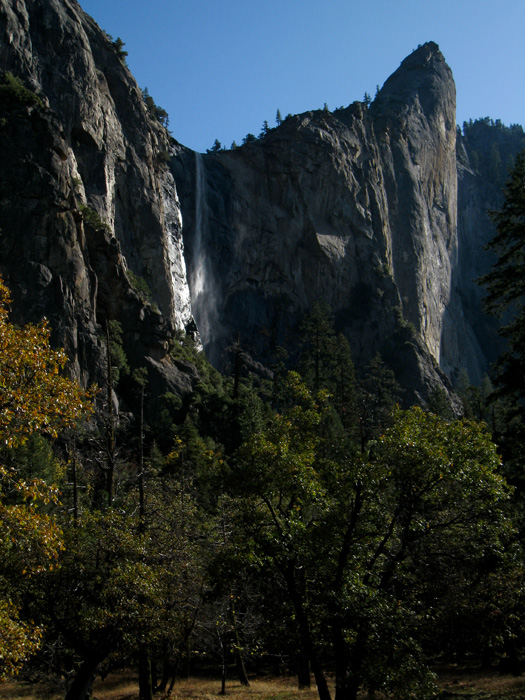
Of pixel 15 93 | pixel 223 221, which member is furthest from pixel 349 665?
pixel 223 221

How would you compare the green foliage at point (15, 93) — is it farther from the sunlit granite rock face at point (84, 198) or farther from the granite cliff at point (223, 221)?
the sunlit granite rock face at point (84, 198)

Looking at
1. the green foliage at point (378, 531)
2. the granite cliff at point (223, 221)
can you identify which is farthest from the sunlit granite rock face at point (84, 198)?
the green foliage at point (378, 531)

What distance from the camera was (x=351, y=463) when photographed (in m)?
11.6

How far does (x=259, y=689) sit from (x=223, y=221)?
65827 millimetres

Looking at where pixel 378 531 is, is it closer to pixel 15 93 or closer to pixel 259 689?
pixel 259 689

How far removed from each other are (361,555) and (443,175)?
122002 millimetres

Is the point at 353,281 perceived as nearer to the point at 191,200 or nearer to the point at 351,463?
the point at 191,200

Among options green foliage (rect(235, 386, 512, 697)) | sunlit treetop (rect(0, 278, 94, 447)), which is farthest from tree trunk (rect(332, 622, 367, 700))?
sunlit treetop (rect(0, 278, 94, 447))

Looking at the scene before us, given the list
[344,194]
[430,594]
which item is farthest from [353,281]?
[430,594]

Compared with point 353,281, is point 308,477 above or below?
below

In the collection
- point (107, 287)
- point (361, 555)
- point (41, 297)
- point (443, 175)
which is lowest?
point (361, 555)

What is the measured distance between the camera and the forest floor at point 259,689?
16.4 m

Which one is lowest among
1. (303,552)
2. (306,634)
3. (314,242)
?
(306,634)

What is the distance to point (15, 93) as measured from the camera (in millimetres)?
46594
